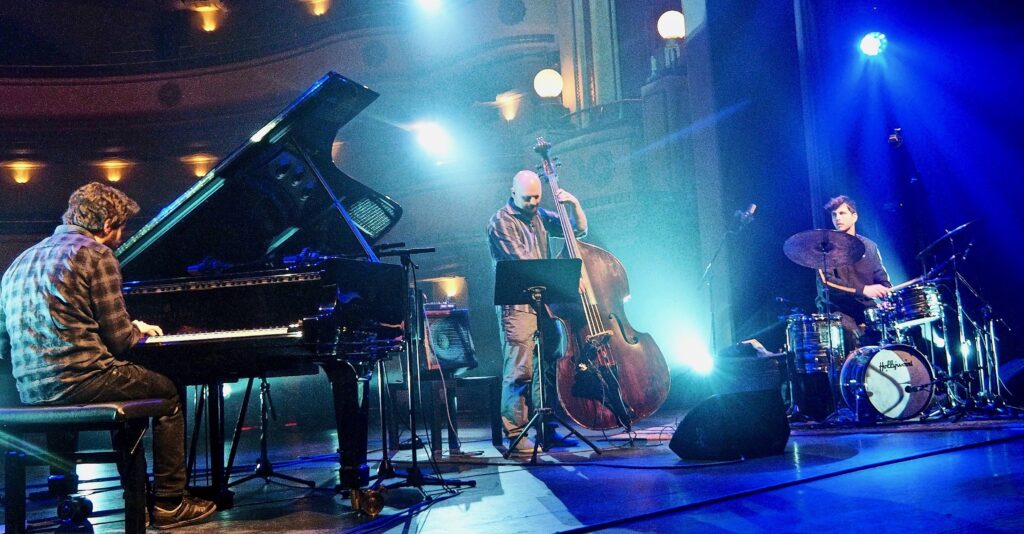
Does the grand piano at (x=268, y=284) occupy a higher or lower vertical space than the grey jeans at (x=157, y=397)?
higher

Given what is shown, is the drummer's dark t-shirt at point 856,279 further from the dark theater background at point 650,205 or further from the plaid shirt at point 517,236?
the plaid shirt at point 517,236

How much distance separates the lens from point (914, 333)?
249 inches

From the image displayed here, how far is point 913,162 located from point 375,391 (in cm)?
500

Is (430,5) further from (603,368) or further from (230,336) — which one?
(230,336)

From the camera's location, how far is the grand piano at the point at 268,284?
335cm

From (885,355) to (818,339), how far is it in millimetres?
489

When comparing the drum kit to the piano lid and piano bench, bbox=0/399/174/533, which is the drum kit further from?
piano bench, bbox=0/399/174/533

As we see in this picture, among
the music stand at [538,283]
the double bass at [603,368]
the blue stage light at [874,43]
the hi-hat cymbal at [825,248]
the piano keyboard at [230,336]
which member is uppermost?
the blue stage light at [874,43]

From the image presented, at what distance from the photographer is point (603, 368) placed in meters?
4.82

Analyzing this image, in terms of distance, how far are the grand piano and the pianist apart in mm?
126

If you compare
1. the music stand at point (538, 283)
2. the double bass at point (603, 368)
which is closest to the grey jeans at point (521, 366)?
the double bass at point (603, 368)

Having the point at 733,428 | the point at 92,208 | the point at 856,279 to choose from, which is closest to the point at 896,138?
the point at 856,279

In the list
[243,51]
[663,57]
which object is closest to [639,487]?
[663,57]

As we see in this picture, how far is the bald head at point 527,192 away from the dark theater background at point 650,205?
0.83 meters
